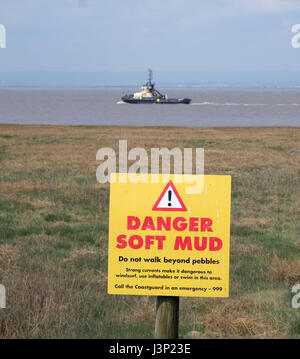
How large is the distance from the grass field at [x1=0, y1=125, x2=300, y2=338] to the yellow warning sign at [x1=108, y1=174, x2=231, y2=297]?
8.16 feet

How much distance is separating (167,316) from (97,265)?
A: 190 inches

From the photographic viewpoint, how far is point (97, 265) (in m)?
8.59

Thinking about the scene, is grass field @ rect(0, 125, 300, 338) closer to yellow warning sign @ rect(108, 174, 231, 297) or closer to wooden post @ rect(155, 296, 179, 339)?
wooden post @ rect(155, 296, 179, 339)

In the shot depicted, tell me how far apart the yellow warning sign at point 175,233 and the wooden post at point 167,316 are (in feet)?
1.13

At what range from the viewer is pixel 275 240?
1053 centimetres

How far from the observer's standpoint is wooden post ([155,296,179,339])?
3.80 metres

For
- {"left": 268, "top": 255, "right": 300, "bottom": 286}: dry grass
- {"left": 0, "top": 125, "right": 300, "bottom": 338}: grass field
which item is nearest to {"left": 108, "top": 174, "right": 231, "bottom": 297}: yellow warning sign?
{"left": 0, "top": 125, "right": 300, "bottom": 338}: grass field

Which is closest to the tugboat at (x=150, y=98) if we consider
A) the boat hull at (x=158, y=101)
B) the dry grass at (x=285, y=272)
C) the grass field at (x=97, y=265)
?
the boat hull at (x=158, y=101)

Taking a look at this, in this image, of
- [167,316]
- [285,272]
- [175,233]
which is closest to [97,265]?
[285,272]

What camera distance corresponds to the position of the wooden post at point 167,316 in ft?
12.5

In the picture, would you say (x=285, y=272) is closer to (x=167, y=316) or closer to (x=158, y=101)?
(x=167, y=316)

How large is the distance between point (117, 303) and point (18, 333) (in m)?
1.61

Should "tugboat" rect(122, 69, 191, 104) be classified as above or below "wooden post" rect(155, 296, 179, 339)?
above
